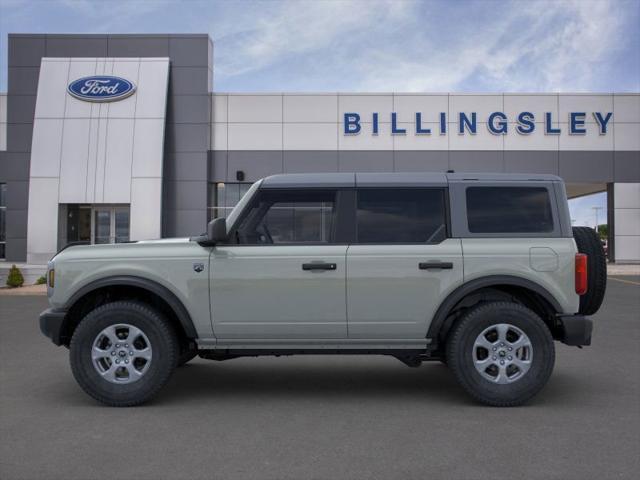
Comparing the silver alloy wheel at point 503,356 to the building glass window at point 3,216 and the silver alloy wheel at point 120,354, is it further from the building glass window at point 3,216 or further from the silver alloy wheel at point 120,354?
the building glass window at point 3,216

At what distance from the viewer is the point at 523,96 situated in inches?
1064

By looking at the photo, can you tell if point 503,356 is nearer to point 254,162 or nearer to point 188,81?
point 254,162

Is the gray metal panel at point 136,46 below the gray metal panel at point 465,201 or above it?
above

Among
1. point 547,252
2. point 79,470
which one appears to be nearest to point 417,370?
point 547,252

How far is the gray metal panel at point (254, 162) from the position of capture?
88.3 ft

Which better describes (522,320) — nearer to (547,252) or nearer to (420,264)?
(547,252)

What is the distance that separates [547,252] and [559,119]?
79.6 ft

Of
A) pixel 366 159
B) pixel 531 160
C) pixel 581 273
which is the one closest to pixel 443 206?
pixel 581 273

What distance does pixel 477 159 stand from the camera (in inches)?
1062

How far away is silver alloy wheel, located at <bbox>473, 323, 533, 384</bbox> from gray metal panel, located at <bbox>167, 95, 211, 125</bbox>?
23180 mm

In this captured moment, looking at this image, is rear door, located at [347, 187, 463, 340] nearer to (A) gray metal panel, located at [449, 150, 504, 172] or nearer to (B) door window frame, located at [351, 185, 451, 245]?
(B) door window frame, located at [351, 185, 451, 245]

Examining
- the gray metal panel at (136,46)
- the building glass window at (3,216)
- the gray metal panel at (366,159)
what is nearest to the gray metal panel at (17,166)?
the building glass window at (3,216)

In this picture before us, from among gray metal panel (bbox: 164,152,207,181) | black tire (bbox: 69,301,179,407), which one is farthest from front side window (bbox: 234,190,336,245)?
gray metal panel (bbox: 164,152,207,181)

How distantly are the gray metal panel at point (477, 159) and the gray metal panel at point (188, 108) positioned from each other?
11.1 meters
